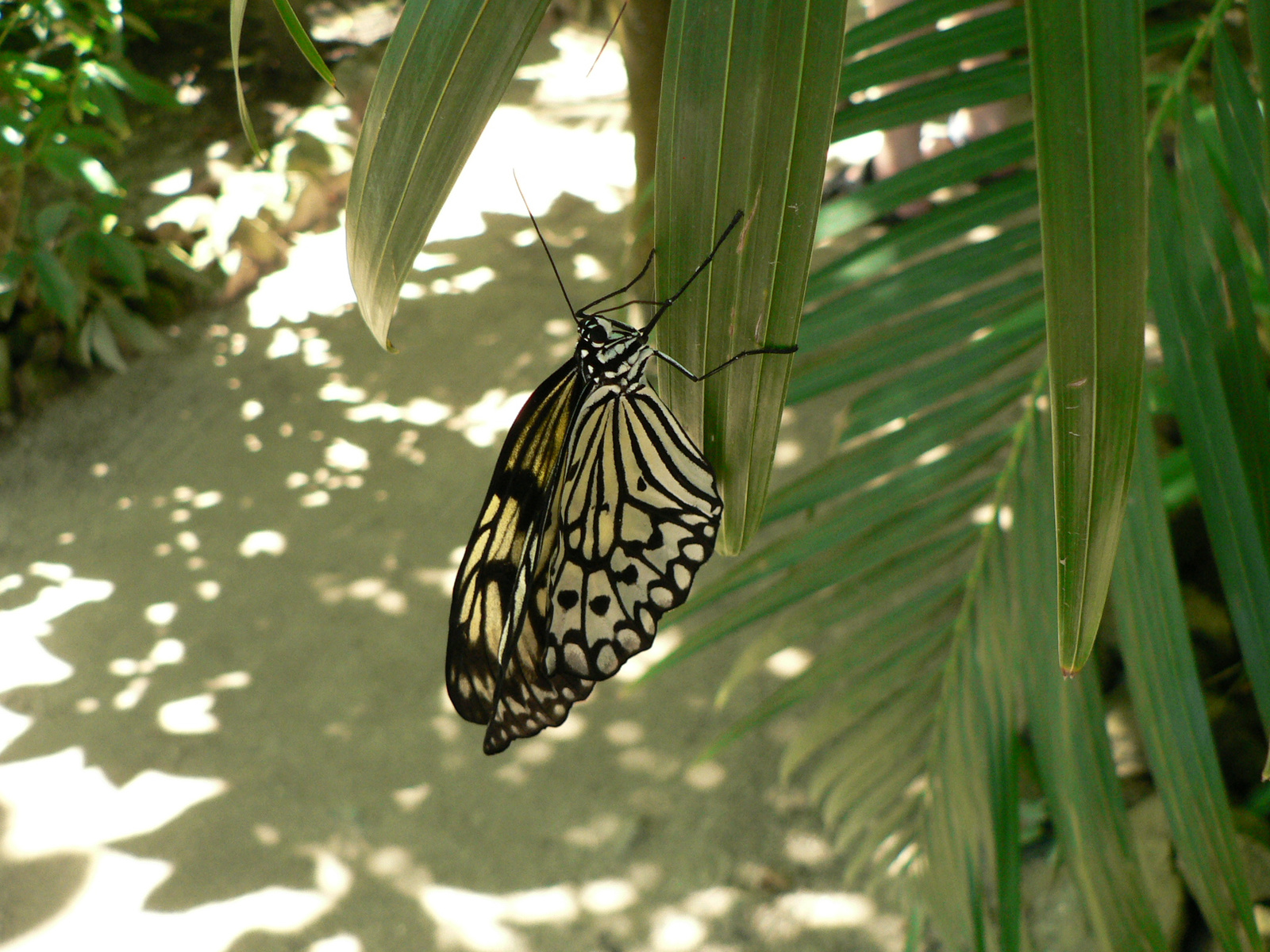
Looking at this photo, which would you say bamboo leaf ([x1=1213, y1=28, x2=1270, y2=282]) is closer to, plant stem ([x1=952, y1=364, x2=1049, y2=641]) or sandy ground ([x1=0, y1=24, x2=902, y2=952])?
plant stem ([x1=952, y1=364, x2=1049, y2=641])

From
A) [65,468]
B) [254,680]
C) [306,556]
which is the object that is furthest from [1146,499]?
[65,468]

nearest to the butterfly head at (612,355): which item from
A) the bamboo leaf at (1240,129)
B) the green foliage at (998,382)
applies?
the green foliage at (998,382)

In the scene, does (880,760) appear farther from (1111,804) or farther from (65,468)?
(65,468)

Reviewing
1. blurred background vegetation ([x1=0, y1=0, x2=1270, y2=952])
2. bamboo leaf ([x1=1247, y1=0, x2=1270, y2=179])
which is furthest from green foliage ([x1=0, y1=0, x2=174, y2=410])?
bamboo leaf ([x1=1247, y1=0, x2=1270, y2=179])

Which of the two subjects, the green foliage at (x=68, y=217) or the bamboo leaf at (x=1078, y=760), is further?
the green foliage at (x=68, y=217)

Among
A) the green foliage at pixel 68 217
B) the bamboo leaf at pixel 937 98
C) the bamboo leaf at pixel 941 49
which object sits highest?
the green foliage at pixel 68 217

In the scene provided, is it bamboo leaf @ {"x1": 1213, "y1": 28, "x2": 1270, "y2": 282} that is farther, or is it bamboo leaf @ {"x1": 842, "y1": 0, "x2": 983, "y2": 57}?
bamboo leaf @ {"x1": 842, "y1": 0, "x2": 983, "y2": 57}

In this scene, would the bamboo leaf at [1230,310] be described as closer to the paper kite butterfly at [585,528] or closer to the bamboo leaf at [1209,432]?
the bamboo leaf at [1209,432]
